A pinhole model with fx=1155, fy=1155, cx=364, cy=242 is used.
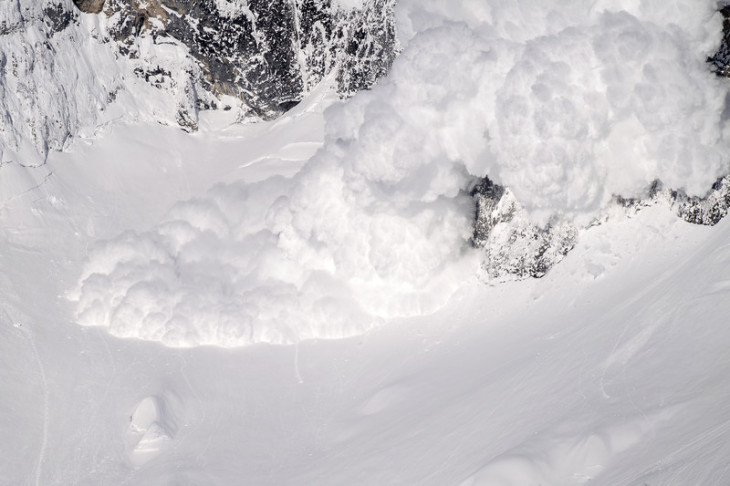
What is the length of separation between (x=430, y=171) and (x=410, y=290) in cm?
614

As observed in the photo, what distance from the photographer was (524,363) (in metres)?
49.6

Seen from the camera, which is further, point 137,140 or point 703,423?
point 137,140

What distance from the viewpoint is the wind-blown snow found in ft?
165

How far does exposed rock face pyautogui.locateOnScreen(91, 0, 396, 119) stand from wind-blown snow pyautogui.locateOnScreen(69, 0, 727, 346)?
23.9 ft

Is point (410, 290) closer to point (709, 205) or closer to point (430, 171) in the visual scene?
point (430, 171)

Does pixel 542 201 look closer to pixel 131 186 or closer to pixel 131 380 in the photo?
pixel 131 380

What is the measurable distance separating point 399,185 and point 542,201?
745 cm

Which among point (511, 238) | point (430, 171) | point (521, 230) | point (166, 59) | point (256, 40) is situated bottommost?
point (511, 238)

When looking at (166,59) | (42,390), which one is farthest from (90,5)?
(42,390)

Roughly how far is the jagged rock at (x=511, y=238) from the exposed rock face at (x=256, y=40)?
46.6ft

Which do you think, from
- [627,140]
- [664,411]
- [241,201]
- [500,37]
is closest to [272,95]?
[241,201]

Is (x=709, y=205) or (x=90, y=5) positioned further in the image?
(x=90, y=5)

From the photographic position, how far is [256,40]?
7031 cm

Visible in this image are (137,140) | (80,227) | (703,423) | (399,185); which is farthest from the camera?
(137,140)
